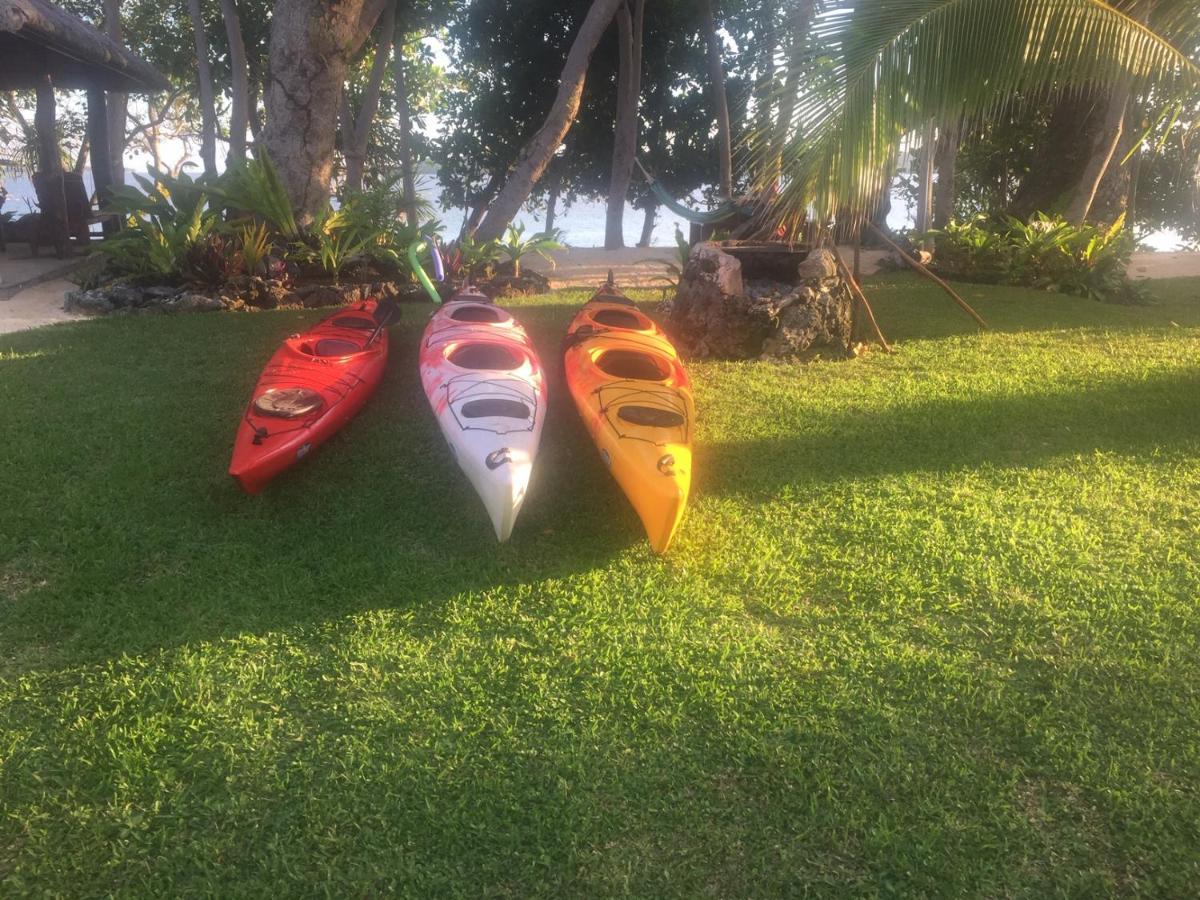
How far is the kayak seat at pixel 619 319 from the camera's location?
531 centimetres

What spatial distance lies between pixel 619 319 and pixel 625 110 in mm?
10293

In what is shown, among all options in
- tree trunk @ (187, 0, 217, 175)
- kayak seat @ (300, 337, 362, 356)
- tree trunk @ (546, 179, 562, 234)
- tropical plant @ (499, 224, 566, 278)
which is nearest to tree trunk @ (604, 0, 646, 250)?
tree trunk @ (546, 179, 562, 234)

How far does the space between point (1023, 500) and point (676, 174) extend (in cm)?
1574

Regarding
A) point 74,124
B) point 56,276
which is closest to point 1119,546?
point 56,276

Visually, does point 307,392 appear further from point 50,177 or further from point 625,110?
point 625,110

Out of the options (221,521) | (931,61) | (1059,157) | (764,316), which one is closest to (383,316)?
(221,521)

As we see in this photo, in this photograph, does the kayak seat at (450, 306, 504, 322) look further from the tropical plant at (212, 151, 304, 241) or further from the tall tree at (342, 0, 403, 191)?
the tall tree at (342, 0, 403, 191)

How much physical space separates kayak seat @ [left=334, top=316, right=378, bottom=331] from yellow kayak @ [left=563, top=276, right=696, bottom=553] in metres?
1.40

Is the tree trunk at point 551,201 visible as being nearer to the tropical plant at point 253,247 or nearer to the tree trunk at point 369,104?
the tree trunk at point 369,104

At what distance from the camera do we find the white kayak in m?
3.30

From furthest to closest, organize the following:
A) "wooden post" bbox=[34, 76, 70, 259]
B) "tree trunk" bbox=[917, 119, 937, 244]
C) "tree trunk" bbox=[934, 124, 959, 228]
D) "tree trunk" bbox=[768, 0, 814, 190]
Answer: "tree trunk" bbox=[934, 124, 959, 228]
"wooden post" bbox=[34, 76, 70, 259]
"tree trunk" bbox=[917, 119, 937, 244]
"tree trunk" bbox=[768, 0, 814, 190]

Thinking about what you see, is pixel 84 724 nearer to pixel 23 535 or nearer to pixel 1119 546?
pixel 23 535

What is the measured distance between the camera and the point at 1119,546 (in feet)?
11.5

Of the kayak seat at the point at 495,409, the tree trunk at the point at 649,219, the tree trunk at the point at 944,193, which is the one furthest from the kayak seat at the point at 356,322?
the tree trunk at the point at 649,219
